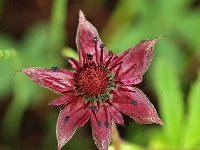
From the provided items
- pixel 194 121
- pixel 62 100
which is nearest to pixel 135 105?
pixel 62 100

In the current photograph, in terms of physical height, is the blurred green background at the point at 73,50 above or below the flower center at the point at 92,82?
above

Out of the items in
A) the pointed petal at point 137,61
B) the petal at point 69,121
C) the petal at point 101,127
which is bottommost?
the petal at point 101,127

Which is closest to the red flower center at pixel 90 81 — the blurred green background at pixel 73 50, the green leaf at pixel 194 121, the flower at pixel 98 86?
the flower at pixel 98 86

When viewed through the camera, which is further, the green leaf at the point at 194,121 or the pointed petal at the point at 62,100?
the green leaf at the point at 194,121

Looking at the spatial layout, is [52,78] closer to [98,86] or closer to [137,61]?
[98,86]

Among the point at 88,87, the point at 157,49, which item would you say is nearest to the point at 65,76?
the point at 88,87

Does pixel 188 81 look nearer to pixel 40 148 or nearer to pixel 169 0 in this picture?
pixel 169 0

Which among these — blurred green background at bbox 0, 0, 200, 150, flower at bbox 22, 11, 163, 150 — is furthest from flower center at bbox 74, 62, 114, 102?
blurred green background at bbox 0, 0, 200, 150

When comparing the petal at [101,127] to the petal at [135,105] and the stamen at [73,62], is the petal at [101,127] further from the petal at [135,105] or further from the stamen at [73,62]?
the stamen at [73,62]
